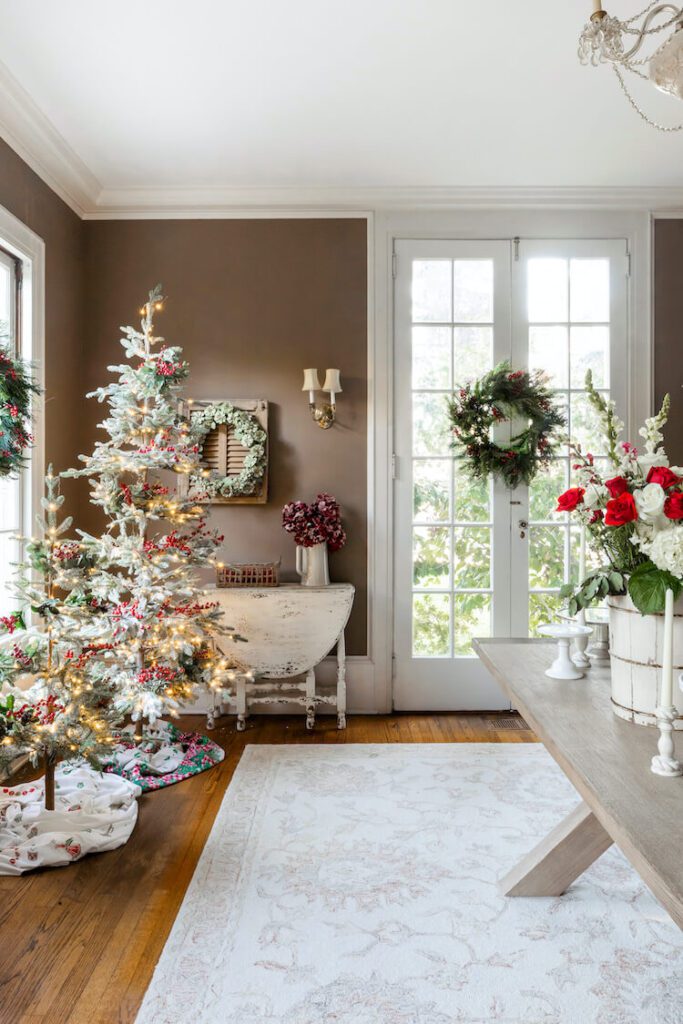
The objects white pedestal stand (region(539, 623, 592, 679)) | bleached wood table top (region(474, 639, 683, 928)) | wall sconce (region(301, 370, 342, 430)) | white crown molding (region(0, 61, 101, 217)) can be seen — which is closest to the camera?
bleached wood table top (region(474, 639, 683, 928))

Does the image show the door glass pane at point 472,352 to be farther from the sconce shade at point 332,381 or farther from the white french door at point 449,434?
the sconce shade at point 332,381

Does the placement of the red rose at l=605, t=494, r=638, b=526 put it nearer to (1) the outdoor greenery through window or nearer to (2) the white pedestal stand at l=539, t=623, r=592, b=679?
(2) the white pedestal stand at l=539, t=623, r=592, b=679

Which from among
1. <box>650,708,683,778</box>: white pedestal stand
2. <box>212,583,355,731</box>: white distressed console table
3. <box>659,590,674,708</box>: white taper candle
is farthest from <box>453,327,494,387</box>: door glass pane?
<box>650,708,683,778</box>: white pedestal stand

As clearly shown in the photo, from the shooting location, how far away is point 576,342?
3.66 m

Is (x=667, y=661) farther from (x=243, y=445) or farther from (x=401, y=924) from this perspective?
(x=243, y=445)

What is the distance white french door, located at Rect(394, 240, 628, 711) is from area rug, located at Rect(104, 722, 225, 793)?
3.71 ft

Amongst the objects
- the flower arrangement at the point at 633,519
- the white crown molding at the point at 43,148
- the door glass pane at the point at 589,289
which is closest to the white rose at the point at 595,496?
the flower arrangement at the point at 633,519

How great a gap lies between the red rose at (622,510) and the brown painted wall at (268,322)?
7.46 ft

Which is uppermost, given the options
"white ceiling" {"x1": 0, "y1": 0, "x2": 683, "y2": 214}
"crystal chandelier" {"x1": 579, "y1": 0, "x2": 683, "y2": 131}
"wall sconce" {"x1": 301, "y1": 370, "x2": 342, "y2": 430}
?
"white ceiling" {"x1": 0, "y1": 0, "x2": 683, "y2": 214}

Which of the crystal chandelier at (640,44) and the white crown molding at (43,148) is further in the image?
the white crown molding at (43,148)

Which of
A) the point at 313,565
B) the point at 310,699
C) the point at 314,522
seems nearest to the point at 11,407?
the point at 314,522

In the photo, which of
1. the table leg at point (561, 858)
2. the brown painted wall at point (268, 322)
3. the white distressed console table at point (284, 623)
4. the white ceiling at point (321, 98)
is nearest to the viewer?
the table leg at point (561, 858)

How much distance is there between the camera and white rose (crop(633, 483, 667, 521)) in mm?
1400

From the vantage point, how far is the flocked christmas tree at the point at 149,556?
8.94ft
